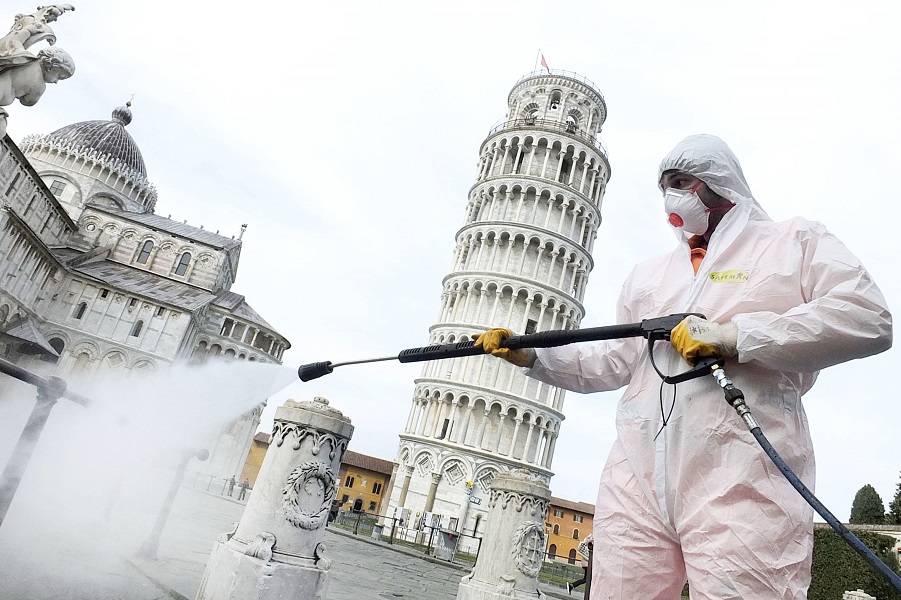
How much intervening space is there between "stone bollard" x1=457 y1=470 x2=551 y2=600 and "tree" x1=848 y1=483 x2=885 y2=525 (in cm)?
3252

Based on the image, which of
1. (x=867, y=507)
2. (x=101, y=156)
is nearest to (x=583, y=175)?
(x=867, y=507)

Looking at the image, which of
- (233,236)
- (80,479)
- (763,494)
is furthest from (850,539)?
(233,236)

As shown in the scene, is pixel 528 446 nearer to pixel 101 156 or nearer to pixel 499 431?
pixel 499 431

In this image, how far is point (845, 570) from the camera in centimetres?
1848

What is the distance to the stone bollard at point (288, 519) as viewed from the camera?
A: 4.75 meters

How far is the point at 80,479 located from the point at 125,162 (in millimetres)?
52670

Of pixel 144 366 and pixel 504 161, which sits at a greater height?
pixel 504 161

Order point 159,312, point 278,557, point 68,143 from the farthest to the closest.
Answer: point 68,143 < point 159,312 < point 278,557

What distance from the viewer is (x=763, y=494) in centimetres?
185

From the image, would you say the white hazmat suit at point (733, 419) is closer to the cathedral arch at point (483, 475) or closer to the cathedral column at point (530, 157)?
the cathedral arch at point (483, 475)

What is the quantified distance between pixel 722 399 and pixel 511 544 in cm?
611

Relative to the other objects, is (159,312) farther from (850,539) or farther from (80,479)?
A: (850,539)

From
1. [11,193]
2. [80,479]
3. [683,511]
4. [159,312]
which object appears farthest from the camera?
[159,312]

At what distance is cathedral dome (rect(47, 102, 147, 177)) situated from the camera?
51.6m
